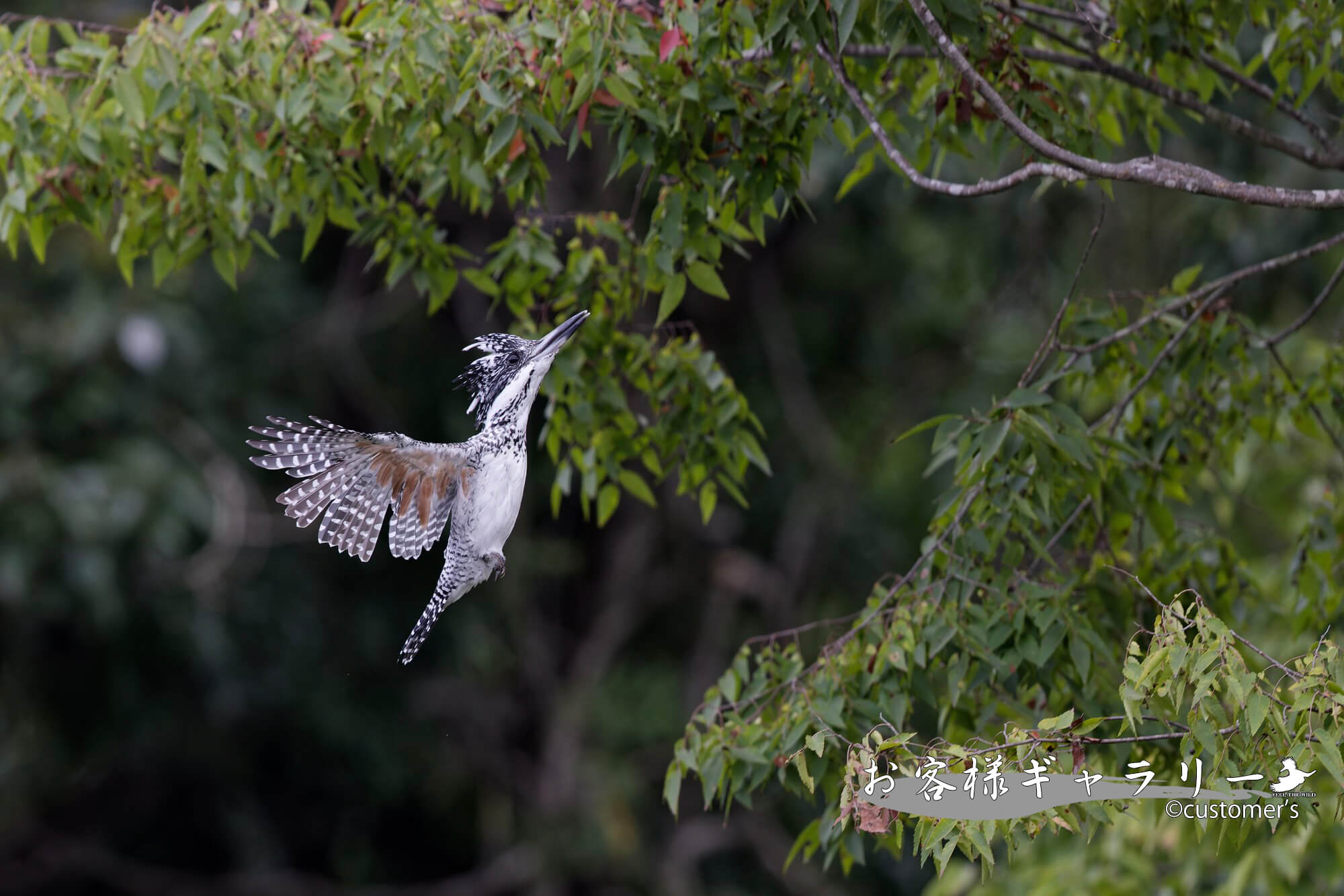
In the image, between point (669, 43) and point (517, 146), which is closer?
point (669, 43)

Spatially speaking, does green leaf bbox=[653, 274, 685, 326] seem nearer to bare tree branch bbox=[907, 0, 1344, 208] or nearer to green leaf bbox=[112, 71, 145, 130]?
bare tree branch bbox=[907, 0, 1344, 208]

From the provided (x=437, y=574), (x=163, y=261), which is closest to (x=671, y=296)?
(x=163, y=261)

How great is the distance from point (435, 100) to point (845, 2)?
117 centimetres

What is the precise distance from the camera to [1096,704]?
336 cm

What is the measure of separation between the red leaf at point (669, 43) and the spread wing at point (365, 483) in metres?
1.37

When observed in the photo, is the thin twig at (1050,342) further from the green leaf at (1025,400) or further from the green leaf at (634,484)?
the green leaf at (634,484)

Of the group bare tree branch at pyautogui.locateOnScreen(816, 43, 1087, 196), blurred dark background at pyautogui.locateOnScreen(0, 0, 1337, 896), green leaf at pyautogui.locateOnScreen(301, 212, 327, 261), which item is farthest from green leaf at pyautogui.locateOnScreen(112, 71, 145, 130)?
blurred dark background at pyautogui.locateOnScreen(0, 0, 1337, 896)

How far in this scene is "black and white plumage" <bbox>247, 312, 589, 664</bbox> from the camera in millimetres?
2160

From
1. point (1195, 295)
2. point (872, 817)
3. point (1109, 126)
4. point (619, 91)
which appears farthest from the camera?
point (1109, 126)

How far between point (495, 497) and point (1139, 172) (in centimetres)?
167

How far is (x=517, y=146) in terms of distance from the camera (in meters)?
3.44

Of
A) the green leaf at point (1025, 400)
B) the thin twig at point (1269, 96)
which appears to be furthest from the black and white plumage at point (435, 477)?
the thin twig at point (1269, 96)

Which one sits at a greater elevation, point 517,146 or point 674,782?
point 517,146

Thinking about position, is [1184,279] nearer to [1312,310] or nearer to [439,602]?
[1312,310]
